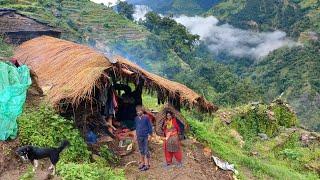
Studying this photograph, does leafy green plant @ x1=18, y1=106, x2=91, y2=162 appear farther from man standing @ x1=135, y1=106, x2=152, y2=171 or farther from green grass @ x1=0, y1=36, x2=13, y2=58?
green grass @ x1=0, y1=36, x2=13, y2=58

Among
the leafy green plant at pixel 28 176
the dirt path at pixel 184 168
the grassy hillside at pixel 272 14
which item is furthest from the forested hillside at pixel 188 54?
the leafy green plant at pixel 28 176

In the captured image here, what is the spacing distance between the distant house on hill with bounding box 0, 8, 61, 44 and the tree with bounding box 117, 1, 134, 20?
3616 centimetres

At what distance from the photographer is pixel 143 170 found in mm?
9422

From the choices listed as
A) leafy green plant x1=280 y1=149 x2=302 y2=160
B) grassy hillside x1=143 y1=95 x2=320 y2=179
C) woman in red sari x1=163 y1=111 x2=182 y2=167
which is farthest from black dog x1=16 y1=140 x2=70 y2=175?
leafy green plant x1=280 y1=149 x2=302 y2=160

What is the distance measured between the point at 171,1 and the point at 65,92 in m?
98.3

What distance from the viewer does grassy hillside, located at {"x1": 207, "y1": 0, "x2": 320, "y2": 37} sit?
69500 millimetres

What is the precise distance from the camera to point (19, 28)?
61.6 ft

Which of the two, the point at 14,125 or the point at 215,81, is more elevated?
the point at 14,125

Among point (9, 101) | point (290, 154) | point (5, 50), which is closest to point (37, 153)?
point (9, 101)

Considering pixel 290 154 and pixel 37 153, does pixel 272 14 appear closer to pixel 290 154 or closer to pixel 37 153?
pixel 290 154

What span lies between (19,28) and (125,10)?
37588 mm

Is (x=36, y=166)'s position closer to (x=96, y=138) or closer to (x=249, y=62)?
(x=96, y=138)

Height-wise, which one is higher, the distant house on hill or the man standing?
the distant house on hill

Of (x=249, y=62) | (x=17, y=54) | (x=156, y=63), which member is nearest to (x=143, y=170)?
(x=17, y=54)
